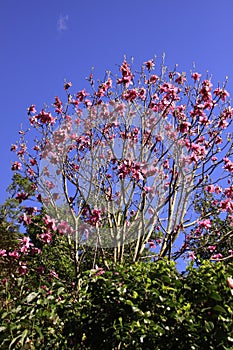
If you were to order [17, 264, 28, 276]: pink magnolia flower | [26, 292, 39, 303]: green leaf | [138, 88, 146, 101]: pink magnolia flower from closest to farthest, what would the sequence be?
[26, 292, 39, 303]: green leaf < [17, 264, 28, 276]: pink magnolia flower < [138, 88, 146, 101]: pink magnolia flower

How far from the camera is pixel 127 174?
478cm

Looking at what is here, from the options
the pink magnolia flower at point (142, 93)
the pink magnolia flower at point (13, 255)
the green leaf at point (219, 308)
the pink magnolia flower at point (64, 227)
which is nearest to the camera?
the green leaf at point (219, 308)

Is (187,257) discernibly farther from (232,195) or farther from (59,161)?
(59,161)

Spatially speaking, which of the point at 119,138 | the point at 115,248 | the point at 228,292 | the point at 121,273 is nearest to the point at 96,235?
the point at 115,248

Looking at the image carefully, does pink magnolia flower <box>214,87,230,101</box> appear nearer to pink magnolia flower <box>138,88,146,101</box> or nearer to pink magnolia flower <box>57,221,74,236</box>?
pink magnolia flower <box>138,88,146,101</box>

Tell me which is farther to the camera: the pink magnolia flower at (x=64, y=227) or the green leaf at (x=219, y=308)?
the pink magnolia flower at (x=64, y=227)

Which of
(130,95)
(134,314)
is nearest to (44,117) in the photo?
(130,95)

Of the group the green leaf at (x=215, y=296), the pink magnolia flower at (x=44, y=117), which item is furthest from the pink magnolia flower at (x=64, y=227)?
the green leaf at (x=215, y=296)

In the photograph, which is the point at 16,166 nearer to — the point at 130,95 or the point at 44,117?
the point at 44,117

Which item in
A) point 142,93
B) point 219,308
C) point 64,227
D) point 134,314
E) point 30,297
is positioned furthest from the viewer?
point 142,93

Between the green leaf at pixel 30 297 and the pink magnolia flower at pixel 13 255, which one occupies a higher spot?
the pink magnolia flower at pixel 13 255

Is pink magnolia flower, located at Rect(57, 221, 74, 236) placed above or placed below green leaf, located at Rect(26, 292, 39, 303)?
above

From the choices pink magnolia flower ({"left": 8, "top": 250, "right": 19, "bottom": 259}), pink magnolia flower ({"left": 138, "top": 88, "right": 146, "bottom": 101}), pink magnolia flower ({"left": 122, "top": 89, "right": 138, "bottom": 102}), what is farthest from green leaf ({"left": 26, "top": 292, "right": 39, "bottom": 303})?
pink magnolia flower ({"left": 138, "top": 88, "right": 146, "bottom": 101})

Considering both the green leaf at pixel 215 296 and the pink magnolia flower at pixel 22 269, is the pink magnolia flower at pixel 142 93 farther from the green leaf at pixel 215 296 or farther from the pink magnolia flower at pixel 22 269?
the green leaf at pixel 215 296
